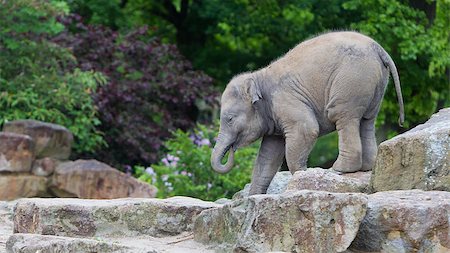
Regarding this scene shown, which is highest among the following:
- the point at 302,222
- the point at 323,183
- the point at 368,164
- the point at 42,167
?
the point at 302,222

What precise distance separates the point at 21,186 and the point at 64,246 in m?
8.74

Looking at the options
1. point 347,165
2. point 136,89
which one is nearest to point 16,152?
point 136,89

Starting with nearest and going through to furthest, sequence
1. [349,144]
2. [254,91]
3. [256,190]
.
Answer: [349,144] < [254,91] < [256,190]

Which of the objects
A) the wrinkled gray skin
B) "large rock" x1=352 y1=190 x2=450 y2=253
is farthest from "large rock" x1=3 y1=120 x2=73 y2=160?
"large rock" x1=352 y1=190 x2=450 y2=253

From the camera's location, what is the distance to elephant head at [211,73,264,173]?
1027 centimetres

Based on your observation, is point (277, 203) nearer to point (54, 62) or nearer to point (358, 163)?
point (358, 163)

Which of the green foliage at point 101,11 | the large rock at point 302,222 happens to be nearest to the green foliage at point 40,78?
the green foliage at point 101,11

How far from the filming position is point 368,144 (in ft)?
33.6

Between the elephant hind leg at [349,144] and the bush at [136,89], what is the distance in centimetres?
953

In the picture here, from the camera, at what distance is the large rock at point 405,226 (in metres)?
7.33

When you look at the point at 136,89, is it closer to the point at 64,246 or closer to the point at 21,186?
the point at 21,186

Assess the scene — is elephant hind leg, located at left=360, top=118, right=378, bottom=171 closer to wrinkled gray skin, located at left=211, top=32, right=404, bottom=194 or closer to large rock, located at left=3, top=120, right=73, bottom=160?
wrinkled gray skin, located at left=211, top=32, right=404, bottom=194

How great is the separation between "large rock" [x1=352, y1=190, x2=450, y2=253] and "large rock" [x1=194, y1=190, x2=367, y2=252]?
206 millimetres

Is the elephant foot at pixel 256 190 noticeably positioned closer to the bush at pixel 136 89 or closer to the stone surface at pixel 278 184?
the stone surface at pixel 278 184
